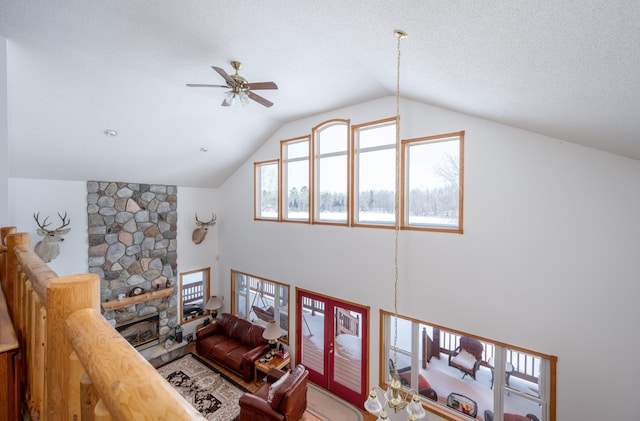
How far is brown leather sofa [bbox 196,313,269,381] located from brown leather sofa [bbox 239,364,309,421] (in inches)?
44.6

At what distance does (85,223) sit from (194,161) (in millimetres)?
2457

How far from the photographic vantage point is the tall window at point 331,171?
16.7ft

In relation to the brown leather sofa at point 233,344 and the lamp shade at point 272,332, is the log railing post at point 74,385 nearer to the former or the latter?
the lamp shade at point 272,332

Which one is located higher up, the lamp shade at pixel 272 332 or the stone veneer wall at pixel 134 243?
the stone veneer wall at pixel 134 243

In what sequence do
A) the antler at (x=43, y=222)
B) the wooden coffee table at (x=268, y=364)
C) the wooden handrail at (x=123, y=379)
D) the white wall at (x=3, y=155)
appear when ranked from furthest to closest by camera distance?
the wooden coffee table at (x=268, y=364)
the antler at (x=43, y=222)
the white wall at (x=3, y=155)
the wooden handrail at (x=123, y=379)

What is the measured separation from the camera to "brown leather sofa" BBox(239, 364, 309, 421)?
385cm

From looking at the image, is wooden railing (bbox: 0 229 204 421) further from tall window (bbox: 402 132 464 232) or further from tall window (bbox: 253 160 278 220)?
tall window (bbox: 253 160 278 220)

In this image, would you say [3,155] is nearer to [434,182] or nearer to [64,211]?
[64,211]

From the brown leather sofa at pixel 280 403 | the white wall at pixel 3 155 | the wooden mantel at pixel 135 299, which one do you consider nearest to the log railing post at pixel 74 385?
the white wall at pixel 3 155

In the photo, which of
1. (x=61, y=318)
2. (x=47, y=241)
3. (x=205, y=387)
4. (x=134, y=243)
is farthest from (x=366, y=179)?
(x=47, y=241)

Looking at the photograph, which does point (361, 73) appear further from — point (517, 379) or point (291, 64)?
point (517, 379)

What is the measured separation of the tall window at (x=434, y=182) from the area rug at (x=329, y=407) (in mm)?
3465

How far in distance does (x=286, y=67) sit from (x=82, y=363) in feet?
12.3

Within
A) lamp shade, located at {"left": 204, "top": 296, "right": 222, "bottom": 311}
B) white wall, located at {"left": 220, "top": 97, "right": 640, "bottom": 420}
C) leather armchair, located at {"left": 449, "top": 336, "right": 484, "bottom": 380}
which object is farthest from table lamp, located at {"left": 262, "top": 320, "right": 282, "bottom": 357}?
leather armchair, located at {"left": 449, "top": 336, "right": 484, "bottom": 380}
